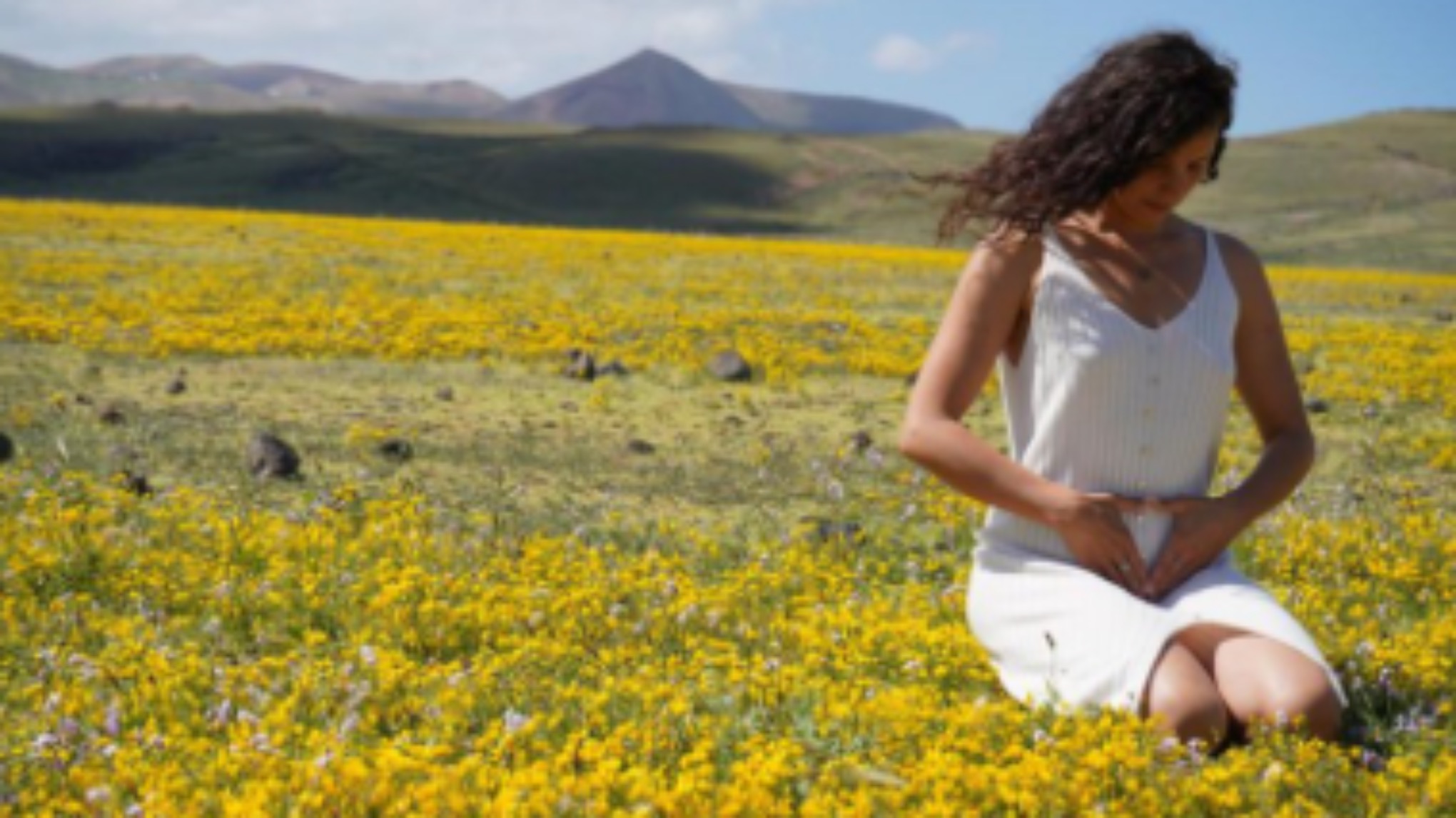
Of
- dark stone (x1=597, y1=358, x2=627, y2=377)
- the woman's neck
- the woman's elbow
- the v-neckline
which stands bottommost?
dark stone (x1=597, y1=358, x2=627, y2=377)

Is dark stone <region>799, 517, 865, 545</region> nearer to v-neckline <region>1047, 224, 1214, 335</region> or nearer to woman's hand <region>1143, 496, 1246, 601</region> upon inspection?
woman's hand <region>1143, 496, 1246, 601</region>

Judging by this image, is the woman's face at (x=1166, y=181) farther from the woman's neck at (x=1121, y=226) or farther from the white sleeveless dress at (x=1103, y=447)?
the white sleeveless dress at (x=1103, y=447)

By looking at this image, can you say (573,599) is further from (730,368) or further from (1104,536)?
A: (730,368)

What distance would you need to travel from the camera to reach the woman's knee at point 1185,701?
15.3 ft

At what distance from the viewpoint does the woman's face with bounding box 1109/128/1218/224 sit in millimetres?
4859

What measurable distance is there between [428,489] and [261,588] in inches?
145

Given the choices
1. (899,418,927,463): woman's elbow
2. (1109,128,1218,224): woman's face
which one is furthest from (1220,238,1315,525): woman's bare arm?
(899,418,927,463): woman's elbow

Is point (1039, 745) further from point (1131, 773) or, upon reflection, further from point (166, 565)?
point (166, 565)

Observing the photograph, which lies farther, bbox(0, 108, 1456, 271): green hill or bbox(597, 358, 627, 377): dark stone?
bbox(0, 108, 1456, 271): green hill

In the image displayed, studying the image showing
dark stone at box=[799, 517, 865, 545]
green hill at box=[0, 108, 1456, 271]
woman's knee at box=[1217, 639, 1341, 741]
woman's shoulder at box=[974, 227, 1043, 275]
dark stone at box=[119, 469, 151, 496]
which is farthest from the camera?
green hill at box=[0, 108, 1456, 271]

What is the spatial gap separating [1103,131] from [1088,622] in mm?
1578

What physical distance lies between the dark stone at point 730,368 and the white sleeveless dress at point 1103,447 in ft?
40.4

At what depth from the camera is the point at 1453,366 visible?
20.4 meters

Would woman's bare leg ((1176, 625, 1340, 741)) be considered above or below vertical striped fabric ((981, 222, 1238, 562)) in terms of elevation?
below
